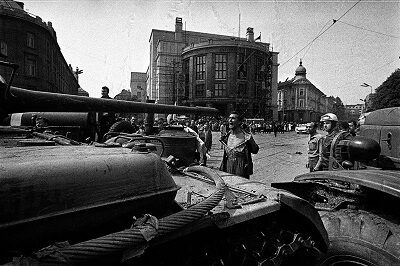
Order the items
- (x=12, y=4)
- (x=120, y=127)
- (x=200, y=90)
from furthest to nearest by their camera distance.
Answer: (x=200, y=90) < (x=12, y=4) < (x=120, y=127)

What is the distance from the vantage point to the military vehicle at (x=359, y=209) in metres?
2.65

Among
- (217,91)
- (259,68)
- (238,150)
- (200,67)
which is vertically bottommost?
(238,150)

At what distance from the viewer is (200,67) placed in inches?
1737

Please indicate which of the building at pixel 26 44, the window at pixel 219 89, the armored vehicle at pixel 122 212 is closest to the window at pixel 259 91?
the window at pixel 219 89

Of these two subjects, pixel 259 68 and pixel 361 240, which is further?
pixel 259 68

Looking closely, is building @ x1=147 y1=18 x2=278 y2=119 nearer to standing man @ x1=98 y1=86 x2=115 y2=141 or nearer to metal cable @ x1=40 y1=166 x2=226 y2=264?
standing man @ x1=98 y1=86 x2=115 y2=141

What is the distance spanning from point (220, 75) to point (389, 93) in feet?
72.4

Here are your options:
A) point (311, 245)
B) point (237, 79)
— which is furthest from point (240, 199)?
point (237, 79)

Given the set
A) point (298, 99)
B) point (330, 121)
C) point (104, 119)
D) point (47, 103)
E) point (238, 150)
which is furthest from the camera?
point (298, 99)

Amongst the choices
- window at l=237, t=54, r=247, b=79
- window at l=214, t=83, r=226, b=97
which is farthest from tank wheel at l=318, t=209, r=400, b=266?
window at l=237, t=54, r=247, b=79

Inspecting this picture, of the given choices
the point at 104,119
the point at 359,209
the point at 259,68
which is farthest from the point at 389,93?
the point at 359,209

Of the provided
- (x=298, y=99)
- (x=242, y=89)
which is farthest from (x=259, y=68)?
(x=298, y=99)

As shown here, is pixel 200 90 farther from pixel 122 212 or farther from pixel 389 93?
pixel 122 212

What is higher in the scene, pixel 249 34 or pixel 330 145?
pixel 249 34
